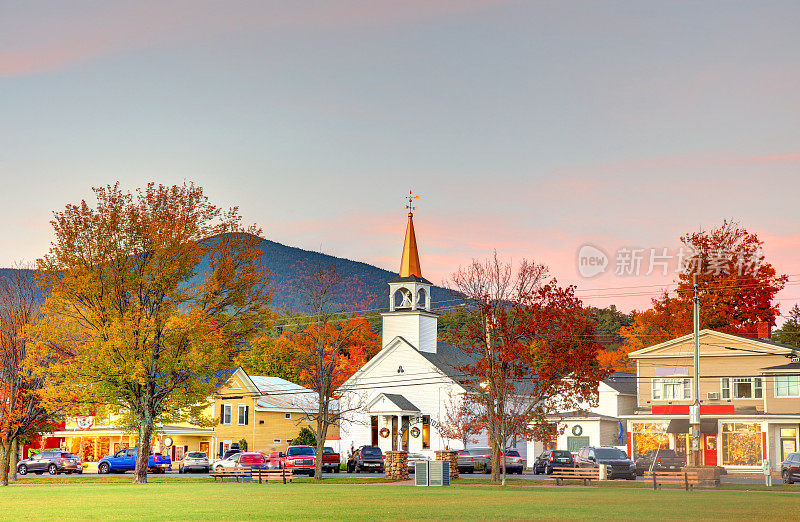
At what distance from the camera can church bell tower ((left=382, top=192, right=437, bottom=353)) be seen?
7669 centimetres

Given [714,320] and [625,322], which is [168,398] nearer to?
[714,320]

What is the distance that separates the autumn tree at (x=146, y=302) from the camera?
4641 cm

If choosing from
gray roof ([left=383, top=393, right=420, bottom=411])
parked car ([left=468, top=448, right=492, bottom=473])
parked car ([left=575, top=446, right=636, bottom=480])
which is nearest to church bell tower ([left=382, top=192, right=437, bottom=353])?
gray roof ([left=383, top=393, right=420, bottom=411])

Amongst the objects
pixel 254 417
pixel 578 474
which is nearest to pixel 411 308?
pixel 254 417

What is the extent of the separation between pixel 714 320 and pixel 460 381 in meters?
24.1

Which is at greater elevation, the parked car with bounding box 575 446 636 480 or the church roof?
the church roof

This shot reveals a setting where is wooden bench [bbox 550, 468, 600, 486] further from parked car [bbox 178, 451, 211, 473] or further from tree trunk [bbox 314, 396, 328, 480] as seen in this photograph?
parked car [bbox 178, 451, 211, 473]

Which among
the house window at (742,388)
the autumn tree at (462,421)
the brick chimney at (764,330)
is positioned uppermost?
the brick chimney at (764,330)

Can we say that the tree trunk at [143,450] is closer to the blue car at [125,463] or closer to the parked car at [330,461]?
the parked car at [330,461]

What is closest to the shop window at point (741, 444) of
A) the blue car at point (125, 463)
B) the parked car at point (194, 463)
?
the parked car at point (194, 463)

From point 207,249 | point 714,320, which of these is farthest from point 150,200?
point 714,320

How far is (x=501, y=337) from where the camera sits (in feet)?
159

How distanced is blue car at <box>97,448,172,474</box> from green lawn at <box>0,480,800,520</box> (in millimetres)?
33190

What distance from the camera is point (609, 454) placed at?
5016cm
